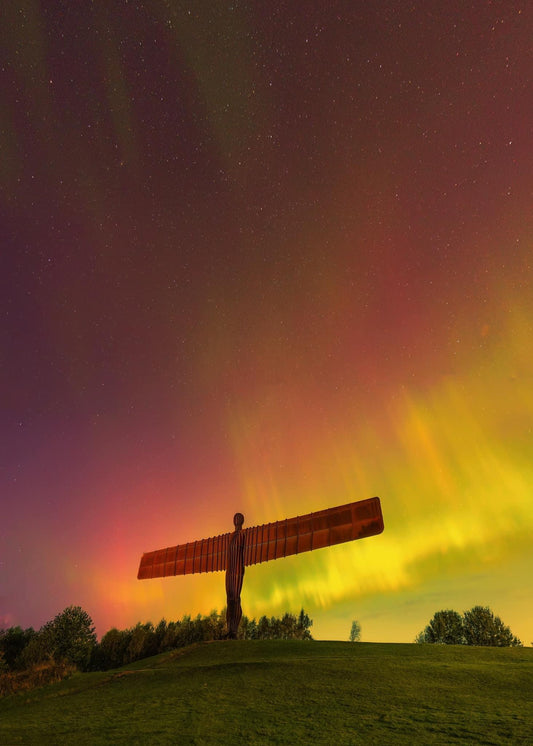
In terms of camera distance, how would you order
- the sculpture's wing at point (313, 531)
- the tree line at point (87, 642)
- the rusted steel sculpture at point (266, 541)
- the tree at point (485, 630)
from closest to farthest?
the sculpture's wing at point (313, 531) < the rusted steel sculpture at point (266, 541) < the tree line at point (87, 642) < the tree at point (485, 630)

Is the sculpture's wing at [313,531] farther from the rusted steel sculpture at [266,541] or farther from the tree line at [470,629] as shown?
the tree line at [470,629]

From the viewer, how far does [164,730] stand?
932 centimetres

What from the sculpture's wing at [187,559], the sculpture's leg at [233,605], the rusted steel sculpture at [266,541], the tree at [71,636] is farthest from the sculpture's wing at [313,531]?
the tree at [71,636]

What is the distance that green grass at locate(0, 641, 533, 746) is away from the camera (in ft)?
28.5

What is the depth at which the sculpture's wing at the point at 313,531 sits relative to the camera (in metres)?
23.5

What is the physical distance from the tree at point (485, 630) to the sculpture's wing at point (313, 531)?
62944 millimetres

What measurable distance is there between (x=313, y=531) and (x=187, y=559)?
823 centimetres

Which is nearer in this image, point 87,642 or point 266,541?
point 266,541

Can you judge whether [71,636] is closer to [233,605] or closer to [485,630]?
[233,605]

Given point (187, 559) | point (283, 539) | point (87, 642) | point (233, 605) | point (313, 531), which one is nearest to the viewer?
point (313, 531)

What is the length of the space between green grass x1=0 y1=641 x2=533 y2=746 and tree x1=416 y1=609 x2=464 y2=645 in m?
63.6

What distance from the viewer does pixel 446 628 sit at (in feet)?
242

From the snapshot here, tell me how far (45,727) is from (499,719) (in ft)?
32.6

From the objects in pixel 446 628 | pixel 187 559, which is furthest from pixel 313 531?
pixel 446 628
